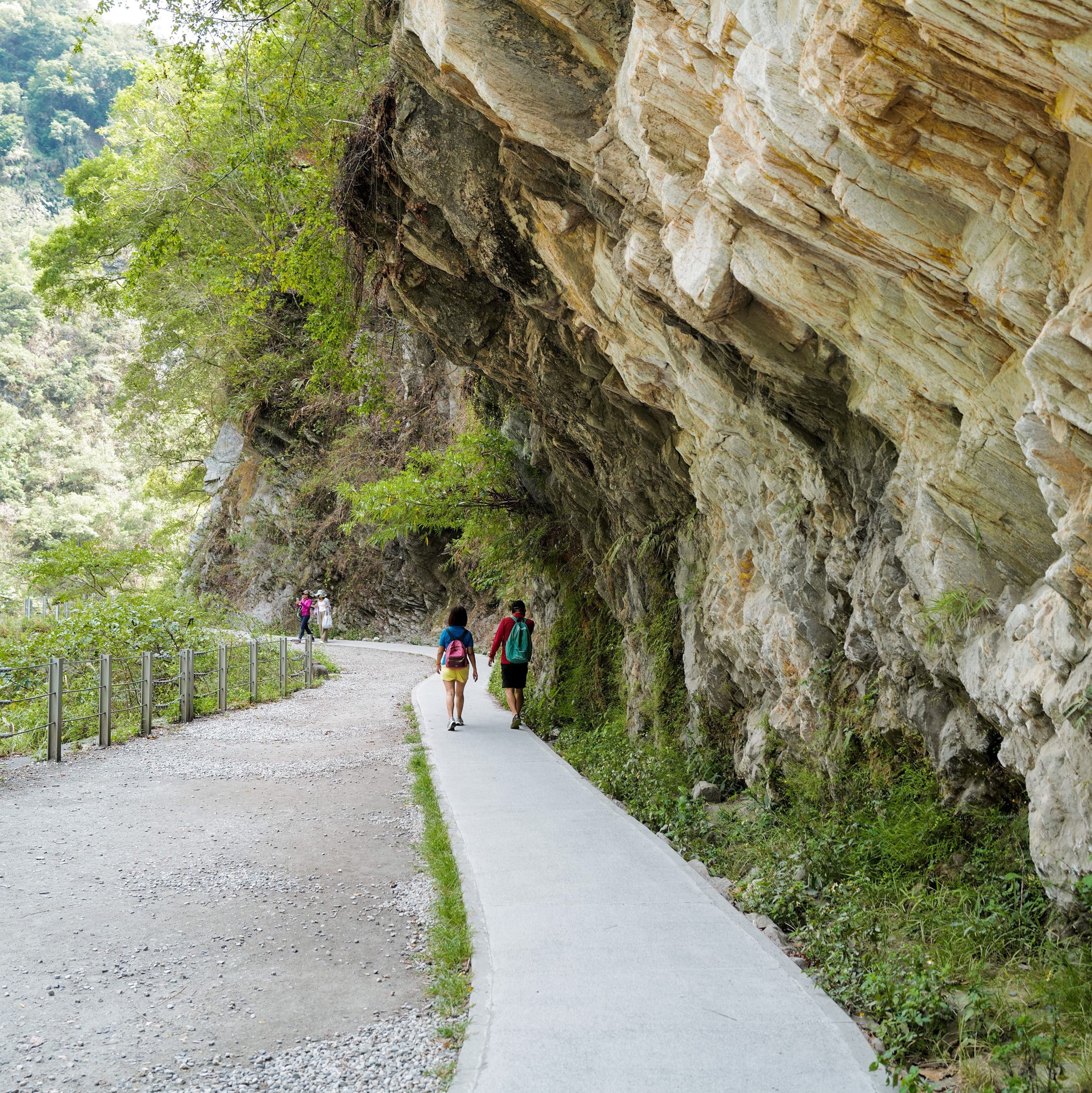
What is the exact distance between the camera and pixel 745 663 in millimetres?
8250

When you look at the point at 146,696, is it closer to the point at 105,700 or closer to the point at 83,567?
the point at 105,700

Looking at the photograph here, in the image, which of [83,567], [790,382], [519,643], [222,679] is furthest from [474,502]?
[83,567]

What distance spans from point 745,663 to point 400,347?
62.8 ft

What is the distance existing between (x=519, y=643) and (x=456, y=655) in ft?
3.21

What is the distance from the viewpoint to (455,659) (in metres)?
11.7

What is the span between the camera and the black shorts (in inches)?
493

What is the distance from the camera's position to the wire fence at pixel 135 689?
1012 centimetres

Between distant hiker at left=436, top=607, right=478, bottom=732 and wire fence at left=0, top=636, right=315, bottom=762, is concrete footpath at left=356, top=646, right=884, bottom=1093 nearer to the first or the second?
distant hiker at left=436, top=607, right=478, bottom=732

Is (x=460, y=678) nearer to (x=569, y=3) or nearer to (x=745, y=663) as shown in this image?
(x=745, y=663)

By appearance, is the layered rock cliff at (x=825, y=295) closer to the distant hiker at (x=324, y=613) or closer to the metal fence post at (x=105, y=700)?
the metal fence post at (x=105, y=700)

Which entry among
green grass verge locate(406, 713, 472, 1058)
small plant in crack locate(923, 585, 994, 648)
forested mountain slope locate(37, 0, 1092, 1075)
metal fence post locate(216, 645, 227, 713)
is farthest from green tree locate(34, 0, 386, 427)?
small plant in crack locate(923, 585, 994, 648)

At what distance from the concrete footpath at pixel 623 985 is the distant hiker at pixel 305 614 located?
15.7m

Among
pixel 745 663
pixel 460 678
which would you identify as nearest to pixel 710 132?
pixel 745 663

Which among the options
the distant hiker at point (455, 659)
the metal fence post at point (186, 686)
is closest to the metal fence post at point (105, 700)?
the metal fence post at point (186, 686)
